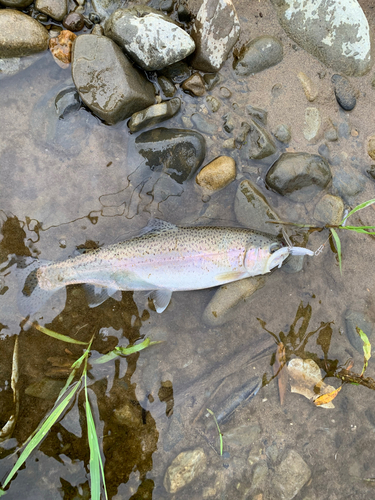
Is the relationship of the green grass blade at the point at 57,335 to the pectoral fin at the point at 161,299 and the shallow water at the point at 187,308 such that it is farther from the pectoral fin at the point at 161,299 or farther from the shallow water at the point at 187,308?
the pectoral fin at the point at 161,299

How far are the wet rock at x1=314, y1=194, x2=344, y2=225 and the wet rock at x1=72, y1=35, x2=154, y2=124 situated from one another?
2.66 m

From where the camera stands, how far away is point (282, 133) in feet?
13.9

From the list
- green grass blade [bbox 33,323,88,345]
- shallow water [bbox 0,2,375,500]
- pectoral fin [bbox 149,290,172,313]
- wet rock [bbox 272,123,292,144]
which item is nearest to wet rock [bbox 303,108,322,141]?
shallow water [bbox 0,2,375,500]

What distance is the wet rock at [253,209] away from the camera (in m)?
4.11

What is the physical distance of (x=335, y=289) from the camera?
14.2 ft

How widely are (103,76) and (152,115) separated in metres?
0.71

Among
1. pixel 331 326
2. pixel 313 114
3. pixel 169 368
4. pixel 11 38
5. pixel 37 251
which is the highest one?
pixel 313 114

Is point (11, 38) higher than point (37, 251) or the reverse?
higher

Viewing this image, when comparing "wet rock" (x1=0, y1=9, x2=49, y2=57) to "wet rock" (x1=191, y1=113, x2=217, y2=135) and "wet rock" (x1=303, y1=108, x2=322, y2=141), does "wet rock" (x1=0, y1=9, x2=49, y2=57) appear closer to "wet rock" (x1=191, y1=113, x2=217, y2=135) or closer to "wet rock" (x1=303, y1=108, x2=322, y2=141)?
"wet rock" (x1=191, y1=113, x2=217, y2=135)

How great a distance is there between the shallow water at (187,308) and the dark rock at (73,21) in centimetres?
48

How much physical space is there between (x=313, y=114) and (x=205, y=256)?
2395 mm

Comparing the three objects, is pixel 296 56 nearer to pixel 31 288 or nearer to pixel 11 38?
pixel 11 38

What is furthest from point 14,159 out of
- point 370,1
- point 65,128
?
point 370,1

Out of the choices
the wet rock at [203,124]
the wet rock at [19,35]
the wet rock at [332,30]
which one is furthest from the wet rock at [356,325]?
the wet rock at [19,35]
